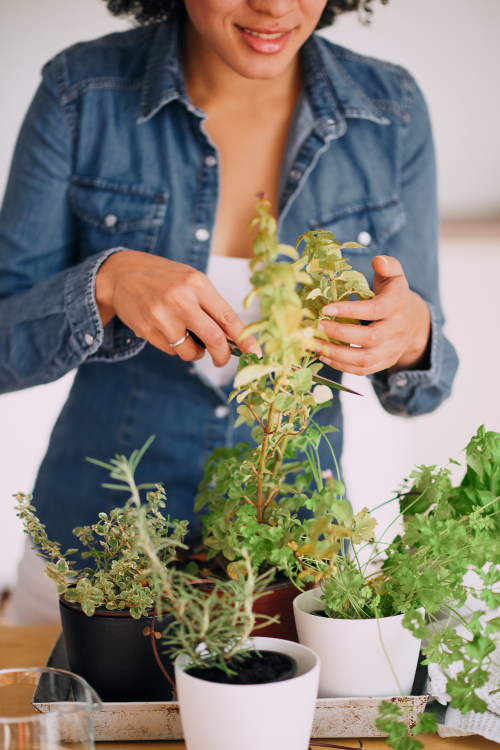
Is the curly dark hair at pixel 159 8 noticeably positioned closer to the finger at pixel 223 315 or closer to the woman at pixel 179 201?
the woman at pixel 179 201

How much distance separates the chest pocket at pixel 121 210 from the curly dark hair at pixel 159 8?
40 cm

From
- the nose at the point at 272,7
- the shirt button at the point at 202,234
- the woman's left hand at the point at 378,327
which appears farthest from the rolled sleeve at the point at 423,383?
the nose at the point at 272,7

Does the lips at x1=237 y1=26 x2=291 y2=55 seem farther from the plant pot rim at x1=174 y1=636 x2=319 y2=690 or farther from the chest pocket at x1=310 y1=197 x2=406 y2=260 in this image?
the plant pot rim at x1=174 y1=636 x2=319 y2=690

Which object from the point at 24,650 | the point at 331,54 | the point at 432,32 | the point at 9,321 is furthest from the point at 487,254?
the point at 24,650

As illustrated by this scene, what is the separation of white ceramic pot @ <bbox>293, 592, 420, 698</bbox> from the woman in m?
0.53

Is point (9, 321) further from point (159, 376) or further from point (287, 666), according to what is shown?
point (287, 666)

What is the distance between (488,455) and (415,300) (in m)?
0.31

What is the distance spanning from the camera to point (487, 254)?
2652 mm

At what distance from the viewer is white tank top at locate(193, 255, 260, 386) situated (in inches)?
45.7

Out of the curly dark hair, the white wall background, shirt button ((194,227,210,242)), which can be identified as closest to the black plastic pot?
shirt button ((194,227,210,242))

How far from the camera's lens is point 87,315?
1005 millimetres

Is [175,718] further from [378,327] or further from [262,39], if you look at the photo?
[262,39]

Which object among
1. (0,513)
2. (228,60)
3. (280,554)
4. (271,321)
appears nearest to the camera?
(271,321)

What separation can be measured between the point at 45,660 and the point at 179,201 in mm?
729
